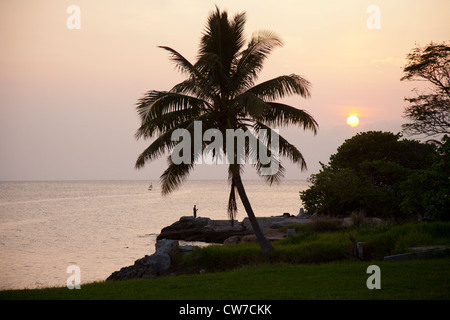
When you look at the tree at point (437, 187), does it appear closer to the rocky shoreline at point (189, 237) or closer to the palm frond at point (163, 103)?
the rocky shoreline at point (189, 237)

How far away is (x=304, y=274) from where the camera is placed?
45.0 ft

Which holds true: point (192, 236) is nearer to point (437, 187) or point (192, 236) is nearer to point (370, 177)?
point (370, 177)

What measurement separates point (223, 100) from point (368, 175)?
1843cm

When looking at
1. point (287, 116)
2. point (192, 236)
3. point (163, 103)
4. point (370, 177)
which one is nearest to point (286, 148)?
point (287, 116)

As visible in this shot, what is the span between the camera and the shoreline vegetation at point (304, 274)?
36.8ft

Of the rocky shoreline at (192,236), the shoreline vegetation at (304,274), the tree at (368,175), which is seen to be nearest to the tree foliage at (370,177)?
the tree at (368,175)

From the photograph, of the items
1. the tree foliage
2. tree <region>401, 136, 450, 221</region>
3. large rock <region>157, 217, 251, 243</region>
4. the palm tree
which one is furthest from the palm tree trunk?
large rock <region>157, 217, 251, 243</region>

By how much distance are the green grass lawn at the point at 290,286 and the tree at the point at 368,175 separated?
14469 mm

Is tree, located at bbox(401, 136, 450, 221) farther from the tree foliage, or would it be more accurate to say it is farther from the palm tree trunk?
the palm tree trunk
